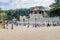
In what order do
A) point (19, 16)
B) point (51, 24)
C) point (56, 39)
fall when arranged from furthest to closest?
point (19, 16)
point (51, 24)
point (56, 39)

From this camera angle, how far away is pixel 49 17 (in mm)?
15422

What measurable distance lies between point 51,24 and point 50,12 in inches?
49.2

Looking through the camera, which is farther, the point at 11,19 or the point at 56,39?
the point at 11,19

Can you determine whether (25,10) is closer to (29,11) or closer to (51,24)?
(29,11)

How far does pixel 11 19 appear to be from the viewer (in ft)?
49.4

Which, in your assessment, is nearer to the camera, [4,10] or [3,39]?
[3,39]

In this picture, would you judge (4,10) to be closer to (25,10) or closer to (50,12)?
(25,10)

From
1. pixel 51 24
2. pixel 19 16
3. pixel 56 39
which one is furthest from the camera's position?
pixel 19 16

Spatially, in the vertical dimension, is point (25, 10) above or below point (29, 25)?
above

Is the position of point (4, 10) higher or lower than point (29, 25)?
higher

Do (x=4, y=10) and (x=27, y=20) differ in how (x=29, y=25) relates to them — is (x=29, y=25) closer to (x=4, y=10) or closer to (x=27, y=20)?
(x=27, y=20)

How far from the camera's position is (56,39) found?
22.4 ft

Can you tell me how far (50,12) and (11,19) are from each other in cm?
287

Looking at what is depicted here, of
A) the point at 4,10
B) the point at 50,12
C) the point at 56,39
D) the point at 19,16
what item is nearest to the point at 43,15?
the point at 50,12
